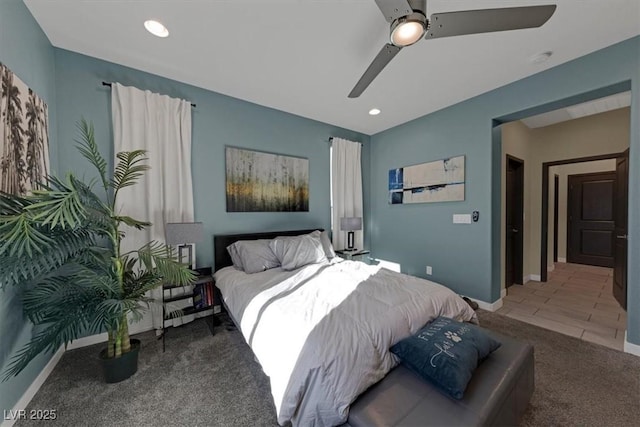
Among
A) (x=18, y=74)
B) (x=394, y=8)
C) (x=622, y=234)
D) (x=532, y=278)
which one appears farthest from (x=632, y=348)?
(x=18, y=74)

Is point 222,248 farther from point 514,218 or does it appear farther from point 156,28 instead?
point 514,218

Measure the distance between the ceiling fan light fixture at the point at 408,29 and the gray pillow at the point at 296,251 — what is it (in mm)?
2121

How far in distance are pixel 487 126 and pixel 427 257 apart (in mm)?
1989

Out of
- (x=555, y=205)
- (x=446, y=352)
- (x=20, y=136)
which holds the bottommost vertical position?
(x=446, y=352)

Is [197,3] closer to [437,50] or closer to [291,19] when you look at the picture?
[291,19]

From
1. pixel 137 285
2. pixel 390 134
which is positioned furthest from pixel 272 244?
pixel 390 134

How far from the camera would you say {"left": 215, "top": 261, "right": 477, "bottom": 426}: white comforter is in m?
1.17

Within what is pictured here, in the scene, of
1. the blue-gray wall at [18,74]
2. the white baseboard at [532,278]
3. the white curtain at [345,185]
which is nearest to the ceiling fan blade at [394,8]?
the blue-gray wall at [18,74]

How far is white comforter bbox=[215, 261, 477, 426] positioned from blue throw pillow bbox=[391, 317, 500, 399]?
110 millimetres

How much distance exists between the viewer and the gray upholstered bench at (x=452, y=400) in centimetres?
106

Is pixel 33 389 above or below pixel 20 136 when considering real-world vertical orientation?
below

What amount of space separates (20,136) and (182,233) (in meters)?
1.21

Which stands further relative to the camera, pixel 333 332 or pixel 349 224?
pixel 349 224

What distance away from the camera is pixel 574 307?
9.90 ft
